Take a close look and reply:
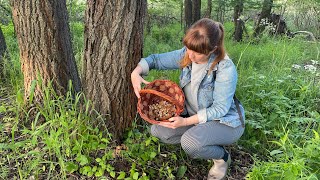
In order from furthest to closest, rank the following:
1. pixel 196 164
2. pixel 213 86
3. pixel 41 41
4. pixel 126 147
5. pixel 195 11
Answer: pixel 195 11 → pixel 41 41 → pixel 196 164 → pixel 126 147 → pixel 213 86

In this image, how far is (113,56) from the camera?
234cm

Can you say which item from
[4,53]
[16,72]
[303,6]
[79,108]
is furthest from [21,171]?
[303,6]

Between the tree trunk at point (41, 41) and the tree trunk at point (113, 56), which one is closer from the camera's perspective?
the tree trunk at point (113, 56)

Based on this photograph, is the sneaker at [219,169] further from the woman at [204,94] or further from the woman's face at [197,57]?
the woman's face at [197,57]

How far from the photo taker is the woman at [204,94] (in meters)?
2.15

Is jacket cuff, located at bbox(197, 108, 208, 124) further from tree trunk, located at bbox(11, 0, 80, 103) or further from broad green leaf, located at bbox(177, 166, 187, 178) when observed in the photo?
tree trunk, located at bbox(11, 0, 80, 103)

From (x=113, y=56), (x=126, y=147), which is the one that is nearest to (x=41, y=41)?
(x=113, y=56)

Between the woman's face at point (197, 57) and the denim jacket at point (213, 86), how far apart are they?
47 mm

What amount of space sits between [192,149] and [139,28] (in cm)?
97

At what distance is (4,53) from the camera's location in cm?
404

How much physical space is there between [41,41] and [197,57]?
154 cm

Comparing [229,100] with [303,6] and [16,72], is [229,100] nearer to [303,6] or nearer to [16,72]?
[16,72]

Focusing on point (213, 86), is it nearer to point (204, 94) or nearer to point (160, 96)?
point (204, 94)

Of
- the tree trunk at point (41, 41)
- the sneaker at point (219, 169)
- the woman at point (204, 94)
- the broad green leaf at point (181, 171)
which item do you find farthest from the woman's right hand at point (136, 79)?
the tree trunk at point (41, 41)
